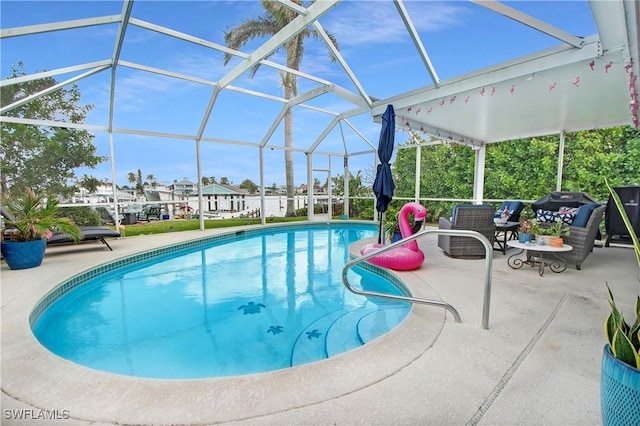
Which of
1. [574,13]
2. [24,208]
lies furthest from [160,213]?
[574,13]

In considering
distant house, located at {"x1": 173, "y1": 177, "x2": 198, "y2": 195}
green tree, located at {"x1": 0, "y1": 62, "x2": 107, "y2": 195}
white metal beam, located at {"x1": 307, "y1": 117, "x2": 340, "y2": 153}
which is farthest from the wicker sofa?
green tree, located at {"x1": 0, "y1": 62, "x2": 107, "y2": 195}

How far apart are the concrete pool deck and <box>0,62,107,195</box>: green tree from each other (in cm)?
625

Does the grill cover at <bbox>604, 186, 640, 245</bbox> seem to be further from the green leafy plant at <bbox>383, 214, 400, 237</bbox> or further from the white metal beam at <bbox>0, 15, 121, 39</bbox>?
the white metal beam at <bbox>0, 15, 121, 39</bbox>

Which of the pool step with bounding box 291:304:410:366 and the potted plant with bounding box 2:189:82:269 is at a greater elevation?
the potted plant with bounding box 2:189:82:269

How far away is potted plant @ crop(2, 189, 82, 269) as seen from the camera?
15.8ft

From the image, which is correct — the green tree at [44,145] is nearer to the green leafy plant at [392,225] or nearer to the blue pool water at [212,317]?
the blue pool water at [212,317]

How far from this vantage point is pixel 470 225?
533 cm

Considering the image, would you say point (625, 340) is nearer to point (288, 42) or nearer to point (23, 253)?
point (23, 253)

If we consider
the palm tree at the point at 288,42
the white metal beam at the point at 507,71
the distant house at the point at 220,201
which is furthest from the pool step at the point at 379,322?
the distant house at the point at 220,201

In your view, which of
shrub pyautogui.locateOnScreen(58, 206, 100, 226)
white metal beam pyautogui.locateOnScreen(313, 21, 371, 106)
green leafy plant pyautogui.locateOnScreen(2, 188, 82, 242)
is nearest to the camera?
green leafy plant pyautogui.locateOnScreen(2, 188, 82, 242)

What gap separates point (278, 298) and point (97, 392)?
279cm

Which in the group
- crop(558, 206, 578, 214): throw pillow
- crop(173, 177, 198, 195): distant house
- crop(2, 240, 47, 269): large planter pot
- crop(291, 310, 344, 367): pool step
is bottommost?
crop(291, 310, 344, 367): pool step

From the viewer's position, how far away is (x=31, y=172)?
7.46 m

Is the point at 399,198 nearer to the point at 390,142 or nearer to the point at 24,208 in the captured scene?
the point at 390,142
